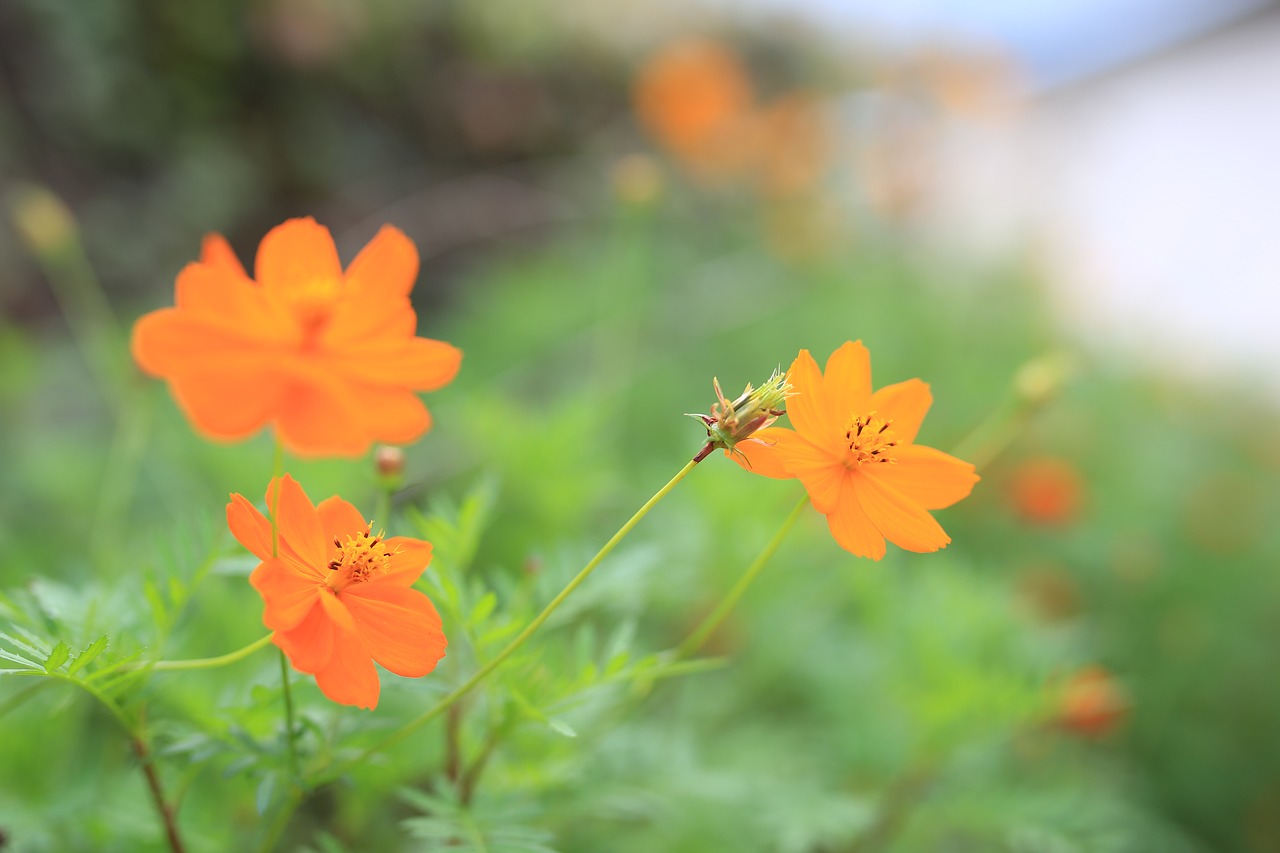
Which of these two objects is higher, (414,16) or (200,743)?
(414,16)

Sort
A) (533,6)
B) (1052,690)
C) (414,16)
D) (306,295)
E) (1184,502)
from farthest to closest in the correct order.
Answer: (533,6) < (414,16) < (1184,502) < (1052,690) < (306,295)

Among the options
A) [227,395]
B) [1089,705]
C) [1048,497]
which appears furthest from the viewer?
[1048,497]

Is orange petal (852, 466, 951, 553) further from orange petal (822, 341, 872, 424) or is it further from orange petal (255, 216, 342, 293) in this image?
orange petal (255, 216, 342, 293)

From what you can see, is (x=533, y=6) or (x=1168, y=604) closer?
(x=1168, y=604)

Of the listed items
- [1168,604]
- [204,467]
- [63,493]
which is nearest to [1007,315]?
[1168,604]

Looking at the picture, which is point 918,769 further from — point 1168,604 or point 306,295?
point 1168,604

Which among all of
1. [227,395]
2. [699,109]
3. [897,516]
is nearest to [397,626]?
[227,395]

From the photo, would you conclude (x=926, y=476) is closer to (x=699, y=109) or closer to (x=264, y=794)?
(x=264, y=794)

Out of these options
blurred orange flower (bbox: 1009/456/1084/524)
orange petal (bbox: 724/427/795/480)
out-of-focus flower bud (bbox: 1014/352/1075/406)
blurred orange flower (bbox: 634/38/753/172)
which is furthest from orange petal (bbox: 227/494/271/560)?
blurred orange flower (bbox: 634/38/753/172)
